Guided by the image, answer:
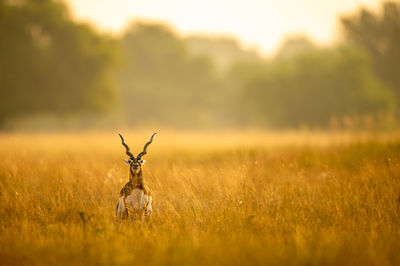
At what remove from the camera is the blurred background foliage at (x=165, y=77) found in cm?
2600

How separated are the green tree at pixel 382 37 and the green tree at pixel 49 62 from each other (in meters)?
25.7

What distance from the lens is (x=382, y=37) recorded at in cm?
3591

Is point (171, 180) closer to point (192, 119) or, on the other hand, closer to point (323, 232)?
point (323, 232)

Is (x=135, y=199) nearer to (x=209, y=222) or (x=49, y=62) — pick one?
(x=209, y=222)

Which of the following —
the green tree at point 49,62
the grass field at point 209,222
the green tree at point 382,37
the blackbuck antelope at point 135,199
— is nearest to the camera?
the grass field at point 209,222

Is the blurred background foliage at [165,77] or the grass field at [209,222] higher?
the blurred background foliage at [165,77]

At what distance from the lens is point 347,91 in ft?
92.8

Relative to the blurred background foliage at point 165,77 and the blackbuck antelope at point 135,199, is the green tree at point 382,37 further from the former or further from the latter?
the blackbuck antelope at point 135,199

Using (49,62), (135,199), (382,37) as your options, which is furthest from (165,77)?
(135,199)

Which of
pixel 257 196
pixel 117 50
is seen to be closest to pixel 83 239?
pixel 257 196

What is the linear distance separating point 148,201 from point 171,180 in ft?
6.64

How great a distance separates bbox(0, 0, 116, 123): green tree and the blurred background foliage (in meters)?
0.07

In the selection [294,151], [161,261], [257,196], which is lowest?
[161,261]

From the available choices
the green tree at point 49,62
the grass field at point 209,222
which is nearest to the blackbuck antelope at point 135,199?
the grass field at point 209,222
